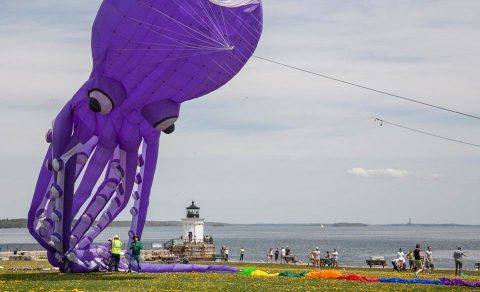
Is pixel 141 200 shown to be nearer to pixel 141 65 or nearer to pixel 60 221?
pixel 60 221

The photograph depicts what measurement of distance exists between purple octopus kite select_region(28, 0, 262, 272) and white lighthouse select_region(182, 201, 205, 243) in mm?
40880

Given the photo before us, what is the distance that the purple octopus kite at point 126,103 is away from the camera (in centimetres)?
2584

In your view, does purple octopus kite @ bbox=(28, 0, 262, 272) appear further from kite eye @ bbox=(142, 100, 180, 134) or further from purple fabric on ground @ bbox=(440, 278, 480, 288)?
purple fabric on ground @ bbox=(440, 278, 480, 288)

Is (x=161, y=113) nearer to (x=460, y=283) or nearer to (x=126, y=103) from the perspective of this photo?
(x=126, y=103)

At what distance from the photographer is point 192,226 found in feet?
246

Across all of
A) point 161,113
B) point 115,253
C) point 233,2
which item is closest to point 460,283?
point 161,113

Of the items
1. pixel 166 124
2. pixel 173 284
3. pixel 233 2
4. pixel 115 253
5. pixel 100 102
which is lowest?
pixel 173 284

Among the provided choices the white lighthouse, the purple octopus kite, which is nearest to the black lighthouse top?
the white lighthouse

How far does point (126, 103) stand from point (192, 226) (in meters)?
47.2

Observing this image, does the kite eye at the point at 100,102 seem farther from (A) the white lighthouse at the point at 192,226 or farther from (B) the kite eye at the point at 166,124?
(A) the white lighthouse at the point at 192,226

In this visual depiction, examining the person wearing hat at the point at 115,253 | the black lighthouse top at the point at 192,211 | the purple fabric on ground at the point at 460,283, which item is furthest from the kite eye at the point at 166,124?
the black lighthouse top at the point at 192,211

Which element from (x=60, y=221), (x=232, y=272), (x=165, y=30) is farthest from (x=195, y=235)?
(x=165, y=30)

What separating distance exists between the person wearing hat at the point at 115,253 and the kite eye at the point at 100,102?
6964 mm

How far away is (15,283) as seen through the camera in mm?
26719
